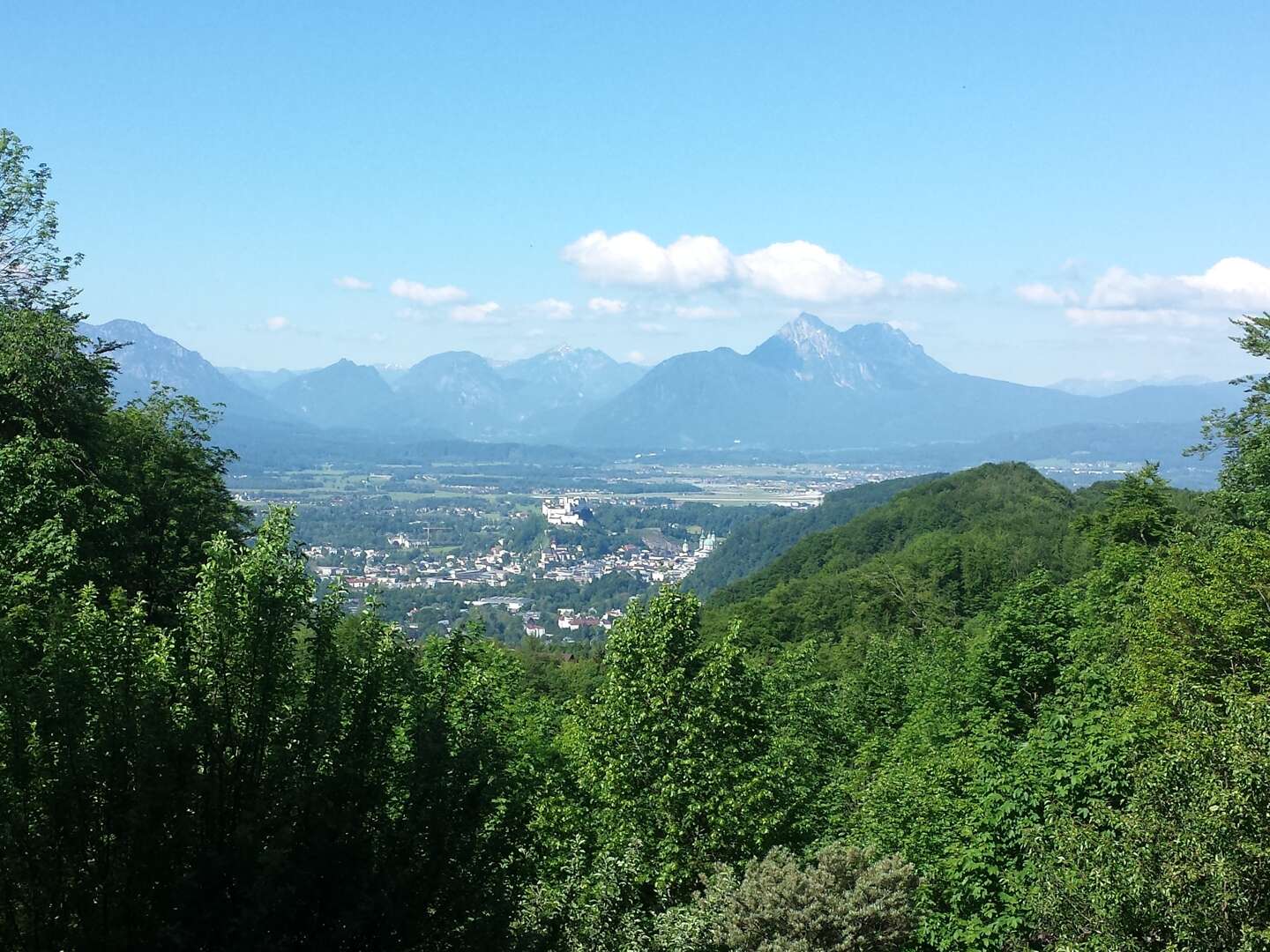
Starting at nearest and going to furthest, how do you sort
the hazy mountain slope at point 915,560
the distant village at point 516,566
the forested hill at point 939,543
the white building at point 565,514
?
the hazy mountain slope at point 915,560, the forested hill at point 939,543, the distant village at point 516,566, the white building at point 565,514

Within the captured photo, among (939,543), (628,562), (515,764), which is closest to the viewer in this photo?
(515,764)

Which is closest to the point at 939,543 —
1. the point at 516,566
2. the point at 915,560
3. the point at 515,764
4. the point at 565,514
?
the point at 915,560

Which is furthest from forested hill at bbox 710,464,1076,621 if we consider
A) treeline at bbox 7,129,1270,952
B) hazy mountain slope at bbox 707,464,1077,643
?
treeline at bbox 7,129,1270,952

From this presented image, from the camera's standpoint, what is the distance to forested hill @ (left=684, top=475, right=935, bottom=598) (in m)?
119

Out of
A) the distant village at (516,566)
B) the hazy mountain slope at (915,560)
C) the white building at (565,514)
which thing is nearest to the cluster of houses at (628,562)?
the distant village at (516,566)

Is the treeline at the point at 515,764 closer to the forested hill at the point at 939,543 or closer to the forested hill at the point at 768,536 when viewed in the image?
the forested hill at the point at 939,543

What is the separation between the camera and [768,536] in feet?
414

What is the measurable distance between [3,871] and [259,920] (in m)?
2.13

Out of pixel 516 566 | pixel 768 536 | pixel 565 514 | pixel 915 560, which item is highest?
pixel 915 560

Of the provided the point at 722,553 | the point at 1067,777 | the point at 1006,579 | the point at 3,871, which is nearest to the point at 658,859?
the point at 1067,777

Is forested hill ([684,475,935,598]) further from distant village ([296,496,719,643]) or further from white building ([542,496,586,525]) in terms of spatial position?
white building ([542,496,586,525])

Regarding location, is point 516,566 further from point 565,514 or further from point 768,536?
point 768,536

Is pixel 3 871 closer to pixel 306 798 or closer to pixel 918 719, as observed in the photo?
pixel 306 798

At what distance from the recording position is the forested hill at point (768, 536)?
119 m
